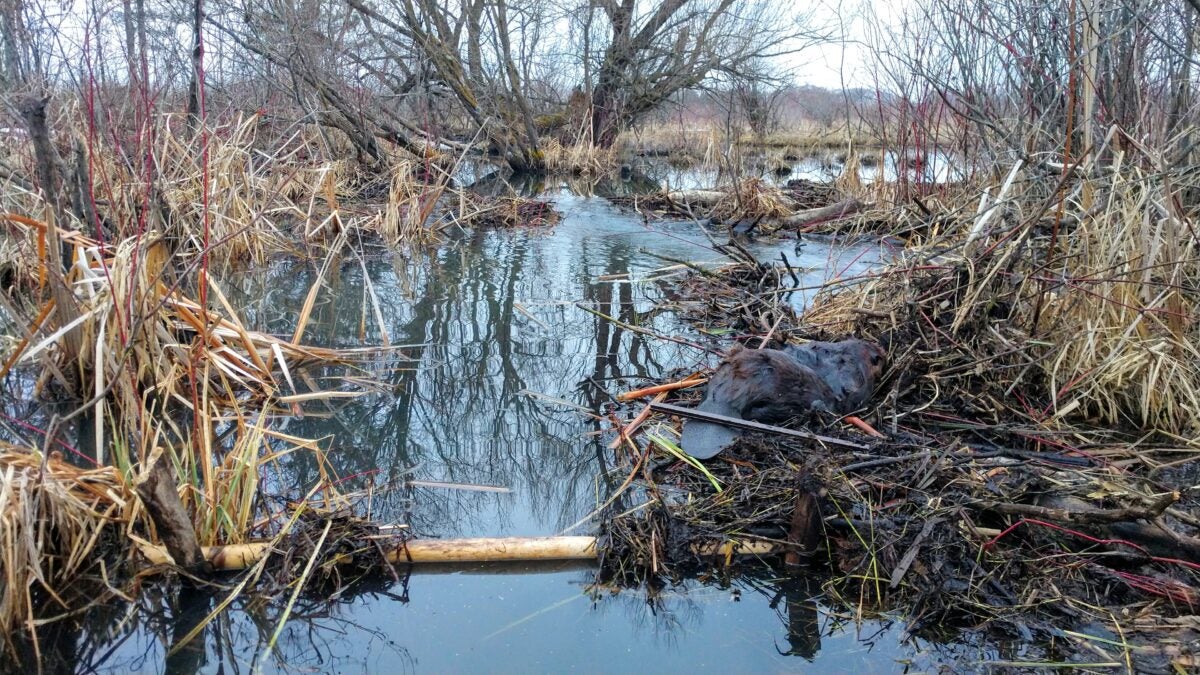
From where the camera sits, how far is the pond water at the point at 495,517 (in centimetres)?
234

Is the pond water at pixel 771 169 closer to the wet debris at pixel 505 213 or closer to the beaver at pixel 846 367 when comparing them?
the wet debris at pixel 505 213

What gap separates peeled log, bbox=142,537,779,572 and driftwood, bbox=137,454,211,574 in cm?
9

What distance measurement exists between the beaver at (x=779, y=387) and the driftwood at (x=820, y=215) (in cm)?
523

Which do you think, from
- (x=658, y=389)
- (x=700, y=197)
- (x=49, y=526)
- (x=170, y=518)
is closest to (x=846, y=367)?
(x=658, y=389)

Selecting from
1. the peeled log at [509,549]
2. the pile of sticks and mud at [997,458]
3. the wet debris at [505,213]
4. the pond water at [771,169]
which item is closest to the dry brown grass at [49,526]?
the peeled log at [509,549]

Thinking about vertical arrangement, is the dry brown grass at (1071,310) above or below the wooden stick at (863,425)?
above

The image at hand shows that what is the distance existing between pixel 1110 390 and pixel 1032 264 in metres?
0.65

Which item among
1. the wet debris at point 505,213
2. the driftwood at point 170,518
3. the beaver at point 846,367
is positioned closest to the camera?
the driftwood at point 170,518

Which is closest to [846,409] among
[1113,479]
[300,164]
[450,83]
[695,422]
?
[695,422]

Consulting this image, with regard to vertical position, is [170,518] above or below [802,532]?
above

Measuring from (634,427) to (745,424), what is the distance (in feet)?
1.57

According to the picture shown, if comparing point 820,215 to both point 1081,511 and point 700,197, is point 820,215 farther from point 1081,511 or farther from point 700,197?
point 1081,511

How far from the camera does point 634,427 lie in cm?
371

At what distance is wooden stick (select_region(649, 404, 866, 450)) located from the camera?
332 cm
